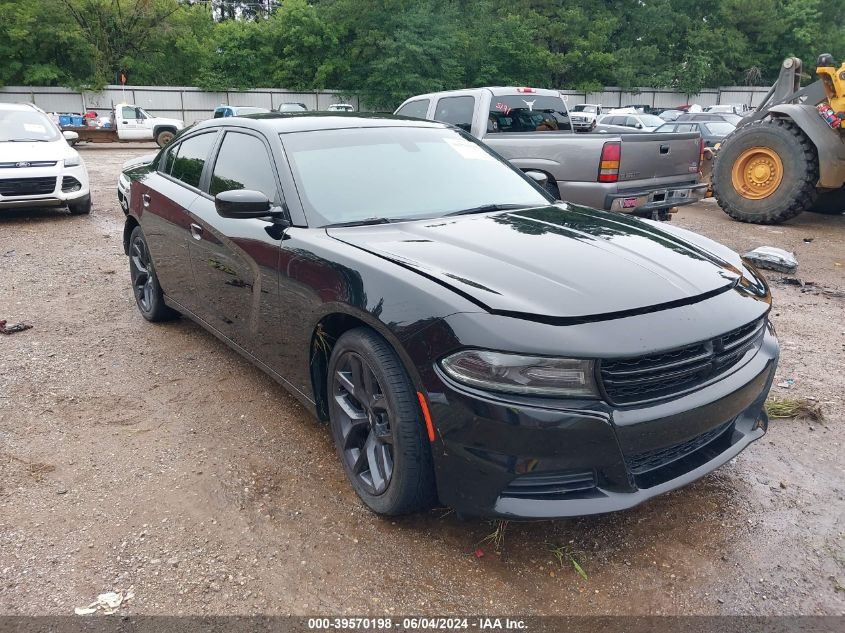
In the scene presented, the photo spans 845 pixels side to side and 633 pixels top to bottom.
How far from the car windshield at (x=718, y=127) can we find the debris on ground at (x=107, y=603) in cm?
1826

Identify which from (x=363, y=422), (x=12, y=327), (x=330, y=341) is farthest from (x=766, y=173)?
(x=12, y=327)

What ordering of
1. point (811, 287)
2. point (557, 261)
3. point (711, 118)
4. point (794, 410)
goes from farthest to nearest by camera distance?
point (711, 118), point (811, 287), point (794, 410), point (557, 261)

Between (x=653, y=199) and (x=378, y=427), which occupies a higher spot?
(x=653, y=199)

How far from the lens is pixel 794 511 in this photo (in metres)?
2.78

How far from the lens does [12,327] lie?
5.00 meters

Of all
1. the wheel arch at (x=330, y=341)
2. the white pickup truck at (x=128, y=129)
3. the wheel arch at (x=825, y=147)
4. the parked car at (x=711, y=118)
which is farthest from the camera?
the white pickup truck at (x=128, y=129)

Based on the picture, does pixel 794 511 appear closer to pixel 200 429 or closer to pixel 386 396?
pixel 386 396

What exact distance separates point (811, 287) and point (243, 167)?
523 cm

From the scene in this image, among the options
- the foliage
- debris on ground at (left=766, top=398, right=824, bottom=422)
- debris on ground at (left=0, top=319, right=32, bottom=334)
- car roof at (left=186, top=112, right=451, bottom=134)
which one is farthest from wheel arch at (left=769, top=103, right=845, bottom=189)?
the foliage

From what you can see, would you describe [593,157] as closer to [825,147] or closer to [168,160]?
[825,147]

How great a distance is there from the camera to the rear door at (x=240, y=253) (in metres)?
3.26

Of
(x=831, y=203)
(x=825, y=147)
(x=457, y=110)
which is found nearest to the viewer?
(x=825, y=147)

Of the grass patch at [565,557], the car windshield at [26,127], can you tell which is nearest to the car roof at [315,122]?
the grass patch at [565,557]

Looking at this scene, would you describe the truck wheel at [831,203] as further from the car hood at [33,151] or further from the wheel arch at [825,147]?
the car hood at [33,151]
